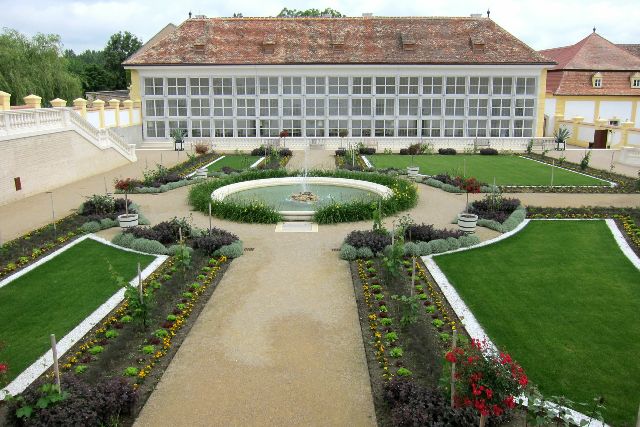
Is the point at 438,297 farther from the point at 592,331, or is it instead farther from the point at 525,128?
the point at 525,128

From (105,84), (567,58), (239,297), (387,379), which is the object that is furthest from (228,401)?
(105,84)

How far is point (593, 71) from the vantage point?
4431 cm

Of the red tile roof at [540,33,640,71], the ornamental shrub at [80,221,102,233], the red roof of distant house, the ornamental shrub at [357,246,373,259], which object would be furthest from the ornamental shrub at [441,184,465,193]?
the red tile roof at [540,33,640,71]

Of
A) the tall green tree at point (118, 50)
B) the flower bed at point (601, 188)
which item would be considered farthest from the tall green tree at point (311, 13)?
the flower bed at point (601, 188)

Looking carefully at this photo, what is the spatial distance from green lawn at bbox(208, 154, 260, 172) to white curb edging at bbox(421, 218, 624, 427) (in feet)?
55.5

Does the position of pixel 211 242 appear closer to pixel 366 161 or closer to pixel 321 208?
pixel 321 208

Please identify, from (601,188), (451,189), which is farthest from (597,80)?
(451,189)

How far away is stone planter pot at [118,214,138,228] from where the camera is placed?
16.3m

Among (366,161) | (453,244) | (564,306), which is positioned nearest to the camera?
(564,306)

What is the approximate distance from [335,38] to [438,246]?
30.3 metres

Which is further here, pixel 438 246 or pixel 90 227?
pixel 90 227

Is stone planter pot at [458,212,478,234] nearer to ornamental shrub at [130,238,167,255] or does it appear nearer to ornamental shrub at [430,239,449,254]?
ornamental shrub at [430,239,449,254]

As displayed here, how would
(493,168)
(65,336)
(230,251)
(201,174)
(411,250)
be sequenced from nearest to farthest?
(65,336) < (230,251) < (411,250) < (201,174) < (493,168)

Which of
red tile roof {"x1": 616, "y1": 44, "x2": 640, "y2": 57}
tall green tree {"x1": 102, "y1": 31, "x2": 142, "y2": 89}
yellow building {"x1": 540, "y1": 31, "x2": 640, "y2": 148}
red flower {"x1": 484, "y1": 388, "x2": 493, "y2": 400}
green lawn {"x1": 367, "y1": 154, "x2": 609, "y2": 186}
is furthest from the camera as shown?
tall green tree {"x1": 102, "y1": 31, "x2": 142, "y2": 89}
